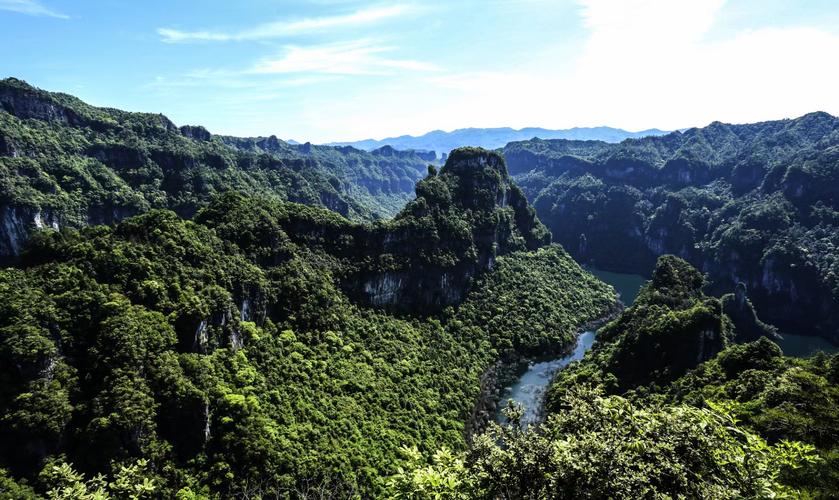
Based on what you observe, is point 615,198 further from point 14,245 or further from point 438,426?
point 14,245

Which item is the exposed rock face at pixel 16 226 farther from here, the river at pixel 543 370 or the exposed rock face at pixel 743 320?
the exposed rock face at pixel 743 320

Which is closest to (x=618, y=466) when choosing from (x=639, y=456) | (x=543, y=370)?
(x=639, y=456)

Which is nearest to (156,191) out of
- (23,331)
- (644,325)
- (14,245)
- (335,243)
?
(14,245)

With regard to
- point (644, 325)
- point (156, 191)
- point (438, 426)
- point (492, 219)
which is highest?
point (156, 191)

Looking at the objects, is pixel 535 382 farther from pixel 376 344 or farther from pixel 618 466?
pixel 618 466

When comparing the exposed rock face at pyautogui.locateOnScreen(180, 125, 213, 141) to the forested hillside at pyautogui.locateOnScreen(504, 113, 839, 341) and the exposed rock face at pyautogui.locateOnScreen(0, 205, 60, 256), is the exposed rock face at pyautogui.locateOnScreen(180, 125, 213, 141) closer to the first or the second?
the exposed rock face at pyautogui.locateOnScreen(0, 205, 60, 256)
